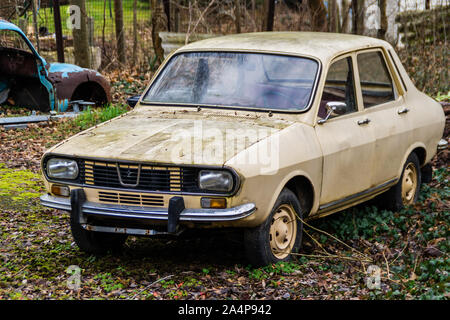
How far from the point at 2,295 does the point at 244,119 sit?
2.39 metres

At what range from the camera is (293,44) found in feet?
21.2

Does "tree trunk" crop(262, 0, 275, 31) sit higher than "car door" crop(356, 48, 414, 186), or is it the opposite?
"tree trunk" crop(262, 0, 275, 31)

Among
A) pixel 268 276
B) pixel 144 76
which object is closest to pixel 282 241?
pixel 268 276

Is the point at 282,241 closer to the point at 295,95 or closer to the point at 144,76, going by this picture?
the point at 295,95

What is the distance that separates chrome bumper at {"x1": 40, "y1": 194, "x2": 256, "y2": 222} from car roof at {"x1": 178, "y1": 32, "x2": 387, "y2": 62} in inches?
77.5

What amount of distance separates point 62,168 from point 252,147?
1.52 m

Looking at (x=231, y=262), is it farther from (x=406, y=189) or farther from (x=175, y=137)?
(x=406, y=189)

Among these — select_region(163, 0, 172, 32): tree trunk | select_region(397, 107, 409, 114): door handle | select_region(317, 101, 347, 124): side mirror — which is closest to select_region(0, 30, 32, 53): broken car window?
select_region(163, 0, 172, 32): tree trunk

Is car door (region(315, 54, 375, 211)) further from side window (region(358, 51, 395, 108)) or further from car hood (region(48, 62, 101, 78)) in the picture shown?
car hood (region(48, 62, 101, 78))

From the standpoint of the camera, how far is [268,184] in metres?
5.10

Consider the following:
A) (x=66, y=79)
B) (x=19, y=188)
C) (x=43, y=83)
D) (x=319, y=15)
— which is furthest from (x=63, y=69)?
(x=319, y=15)

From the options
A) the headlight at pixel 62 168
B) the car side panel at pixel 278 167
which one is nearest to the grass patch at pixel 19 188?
the headlight at pixel 62 168

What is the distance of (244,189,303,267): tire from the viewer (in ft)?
17.1

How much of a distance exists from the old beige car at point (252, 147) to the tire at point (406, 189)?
0.05 ft
